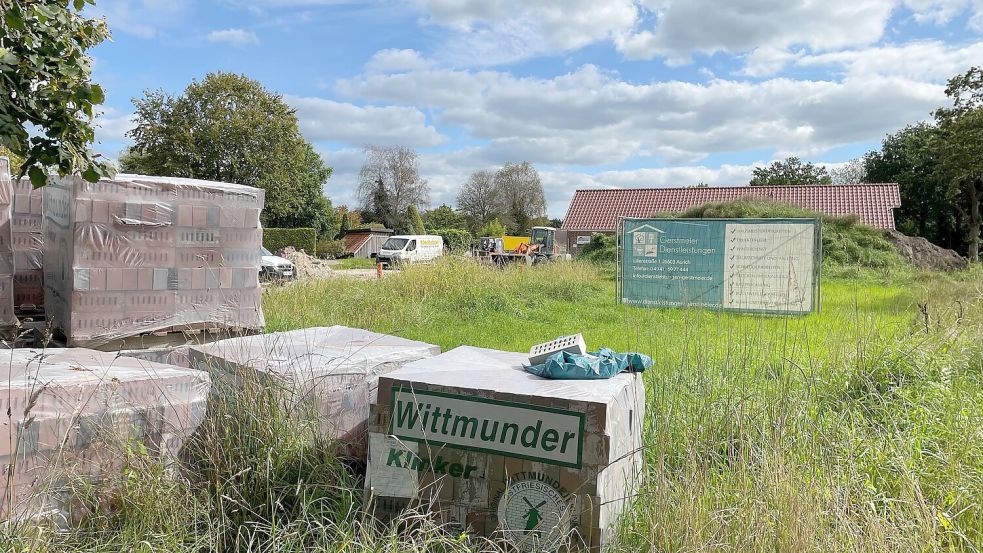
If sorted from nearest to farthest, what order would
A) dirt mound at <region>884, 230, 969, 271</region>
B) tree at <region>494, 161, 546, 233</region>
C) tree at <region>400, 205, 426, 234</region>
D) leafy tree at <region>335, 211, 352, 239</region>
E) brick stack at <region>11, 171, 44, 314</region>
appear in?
brick stack at <region>11, 171, 44, 314</region> → dirt mound at <region>884, 230, 969, 271</region> → leafy tree at <region>335, 211, 352, 239</region> → tree at <region>400, 205, 426, 234</region> → tree at <region>494, 161, 546, 233</region>


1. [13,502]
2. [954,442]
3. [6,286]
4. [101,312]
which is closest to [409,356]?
[13,502]

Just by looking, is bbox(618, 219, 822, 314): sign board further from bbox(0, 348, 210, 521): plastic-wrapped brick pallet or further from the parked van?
the parked van

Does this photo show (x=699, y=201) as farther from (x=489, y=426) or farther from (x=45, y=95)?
(x=489, y=426)

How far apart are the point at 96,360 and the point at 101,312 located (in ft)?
5.33

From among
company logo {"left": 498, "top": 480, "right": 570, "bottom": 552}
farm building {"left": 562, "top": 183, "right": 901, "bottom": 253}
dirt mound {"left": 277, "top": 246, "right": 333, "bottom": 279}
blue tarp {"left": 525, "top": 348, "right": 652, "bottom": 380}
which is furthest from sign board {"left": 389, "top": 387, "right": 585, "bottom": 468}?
farm building {"left": 562, "top": 183, "right": 901, "bottom": 253}

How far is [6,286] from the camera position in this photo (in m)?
4.91

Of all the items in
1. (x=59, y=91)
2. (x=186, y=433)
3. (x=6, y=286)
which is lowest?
(x=186, y=433)

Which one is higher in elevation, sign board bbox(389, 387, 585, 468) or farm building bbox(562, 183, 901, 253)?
farm building bbox(562, 183, 901, 253)

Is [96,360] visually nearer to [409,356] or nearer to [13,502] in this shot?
[13,502]

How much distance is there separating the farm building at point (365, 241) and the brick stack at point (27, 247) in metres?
40.9

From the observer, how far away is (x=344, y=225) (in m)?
60.3

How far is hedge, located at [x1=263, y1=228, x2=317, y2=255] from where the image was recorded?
37953 millimetres

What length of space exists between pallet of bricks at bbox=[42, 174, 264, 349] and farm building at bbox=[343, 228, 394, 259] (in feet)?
136

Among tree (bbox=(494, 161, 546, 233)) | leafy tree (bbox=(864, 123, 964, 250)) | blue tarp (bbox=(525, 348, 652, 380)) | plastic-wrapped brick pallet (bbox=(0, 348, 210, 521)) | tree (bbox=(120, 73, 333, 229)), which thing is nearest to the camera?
plastic-wrapped brick pallet (bbox=(0, 348, 210, 521))
